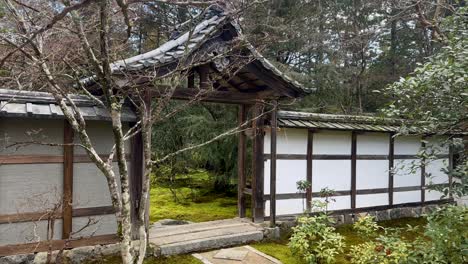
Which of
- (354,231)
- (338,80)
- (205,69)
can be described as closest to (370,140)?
(354,231)

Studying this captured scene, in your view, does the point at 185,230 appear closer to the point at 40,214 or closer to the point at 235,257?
the point at 235,257

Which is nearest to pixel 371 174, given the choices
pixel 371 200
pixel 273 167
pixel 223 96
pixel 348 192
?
pixel 371 200

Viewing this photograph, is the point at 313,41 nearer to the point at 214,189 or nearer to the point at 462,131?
the point at 214,189

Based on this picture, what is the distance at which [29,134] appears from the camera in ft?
14.3

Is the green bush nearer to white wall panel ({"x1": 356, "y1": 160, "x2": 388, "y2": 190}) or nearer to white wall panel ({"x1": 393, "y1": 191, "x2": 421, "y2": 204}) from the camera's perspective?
white wall panel ({"x1": 356, "y1": 160, "x2": 388, "y2": 190})

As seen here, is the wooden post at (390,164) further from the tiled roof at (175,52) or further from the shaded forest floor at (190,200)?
the tiled roof at (175,52)

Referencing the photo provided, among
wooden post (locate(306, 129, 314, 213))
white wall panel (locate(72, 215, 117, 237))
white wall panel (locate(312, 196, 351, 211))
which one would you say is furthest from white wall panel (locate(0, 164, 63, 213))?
white wall panel (locate(312, 196, 351, 211))

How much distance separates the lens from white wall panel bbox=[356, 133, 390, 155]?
7.80m

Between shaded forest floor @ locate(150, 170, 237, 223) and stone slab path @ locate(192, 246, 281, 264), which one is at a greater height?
shaded forest floor @ locate(150, 170, 237, 223)

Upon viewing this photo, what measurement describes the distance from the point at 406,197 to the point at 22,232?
814cm

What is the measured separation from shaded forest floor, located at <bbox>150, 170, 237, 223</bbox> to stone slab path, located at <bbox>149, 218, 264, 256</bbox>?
944mm

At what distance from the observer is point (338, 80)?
10.7 metres

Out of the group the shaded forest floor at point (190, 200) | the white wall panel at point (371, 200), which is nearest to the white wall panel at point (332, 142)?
the white wall panel at point (371, 200)

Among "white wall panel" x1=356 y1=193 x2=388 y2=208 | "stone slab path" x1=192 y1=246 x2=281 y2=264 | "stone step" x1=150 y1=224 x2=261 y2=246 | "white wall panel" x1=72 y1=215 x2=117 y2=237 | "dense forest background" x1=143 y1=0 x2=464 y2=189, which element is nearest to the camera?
"white wall panel" x1=72 y1=215 x2=117 y2=237
